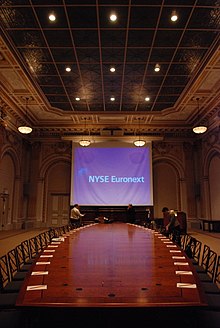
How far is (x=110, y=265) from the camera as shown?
9.04ft

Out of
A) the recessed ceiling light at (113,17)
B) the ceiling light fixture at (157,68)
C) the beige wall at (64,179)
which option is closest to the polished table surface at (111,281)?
the recessed ceiling light at (113,17)

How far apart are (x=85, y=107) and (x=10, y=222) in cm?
648

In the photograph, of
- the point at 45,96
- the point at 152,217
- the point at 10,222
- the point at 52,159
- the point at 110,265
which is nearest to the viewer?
the point at 110,265

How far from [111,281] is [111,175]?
11738 mm

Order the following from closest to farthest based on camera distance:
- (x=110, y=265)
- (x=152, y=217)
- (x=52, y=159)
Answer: (x=110, y=265) → (x=152, y=217) → (x=52, y=159)

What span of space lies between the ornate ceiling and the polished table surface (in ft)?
16.8

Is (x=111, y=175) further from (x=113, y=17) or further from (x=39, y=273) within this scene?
(x=39, y=273)

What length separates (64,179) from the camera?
14.8 meters

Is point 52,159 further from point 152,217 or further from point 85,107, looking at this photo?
point 152,217

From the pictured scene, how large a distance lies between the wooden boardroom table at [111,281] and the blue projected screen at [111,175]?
402 inches

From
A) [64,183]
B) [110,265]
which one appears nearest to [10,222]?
[64,183]

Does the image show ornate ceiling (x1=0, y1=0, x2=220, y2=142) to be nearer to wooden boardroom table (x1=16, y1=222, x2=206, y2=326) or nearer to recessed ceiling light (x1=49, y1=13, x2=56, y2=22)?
recessed ceiling light (x1=49, y1=13, x2=56, y2=22)

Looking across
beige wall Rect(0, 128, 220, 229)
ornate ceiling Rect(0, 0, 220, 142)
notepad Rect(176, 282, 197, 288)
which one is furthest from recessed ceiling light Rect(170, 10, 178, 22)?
beige wall Rect(0, 128, 220, 229)

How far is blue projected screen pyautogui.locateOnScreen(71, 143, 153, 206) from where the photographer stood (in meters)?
13.7
